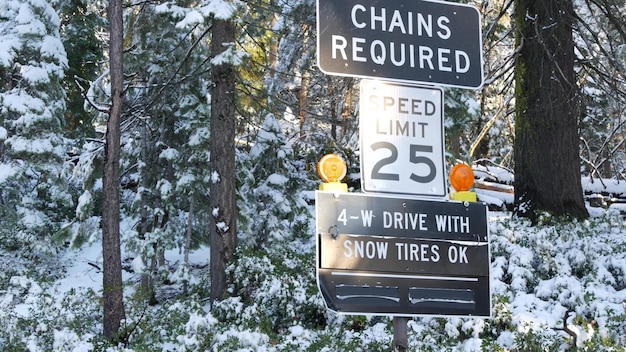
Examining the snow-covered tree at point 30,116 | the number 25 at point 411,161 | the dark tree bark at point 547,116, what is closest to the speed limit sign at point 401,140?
the number 25 at point 411,161

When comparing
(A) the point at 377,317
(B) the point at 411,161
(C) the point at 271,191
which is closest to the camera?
(B) the point at 411,161

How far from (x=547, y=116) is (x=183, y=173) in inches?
293

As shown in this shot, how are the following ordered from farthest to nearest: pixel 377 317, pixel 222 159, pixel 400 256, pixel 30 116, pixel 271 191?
pixel 30 116 < pixel 271 191 < pixel 222 159 < pixel 377 317 < pixel 400 256

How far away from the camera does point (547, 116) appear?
10516 mm

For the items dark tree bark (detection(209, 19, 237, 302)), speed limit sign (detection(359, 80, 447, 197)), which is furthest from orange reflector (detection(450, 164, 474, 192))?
dark tree bark (detection(209, 19, 237, 302))

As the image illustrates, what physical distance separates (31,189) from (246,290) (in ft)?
36.8

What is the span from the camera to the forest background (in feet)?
29.6

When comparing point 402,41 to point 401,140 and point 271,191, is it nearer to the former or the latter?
point 401,140

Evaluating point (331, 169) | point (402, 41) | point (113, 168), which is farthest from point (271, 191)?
point (331, 169)

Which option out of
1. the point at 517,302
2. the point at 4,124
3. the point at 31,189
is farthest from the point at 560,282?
the point at 31,189

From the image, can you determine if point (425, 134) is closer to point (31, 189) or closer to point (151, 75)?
point (151, 75)

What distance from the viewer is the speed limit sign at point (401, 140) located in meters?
3.24

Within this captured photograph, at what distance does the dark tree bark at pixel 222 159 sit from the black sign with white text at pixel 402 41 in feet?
27.9

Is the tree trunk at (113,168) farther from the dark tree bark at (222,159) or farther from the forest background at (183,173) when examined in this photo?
the dark tree bark at (222,159)
